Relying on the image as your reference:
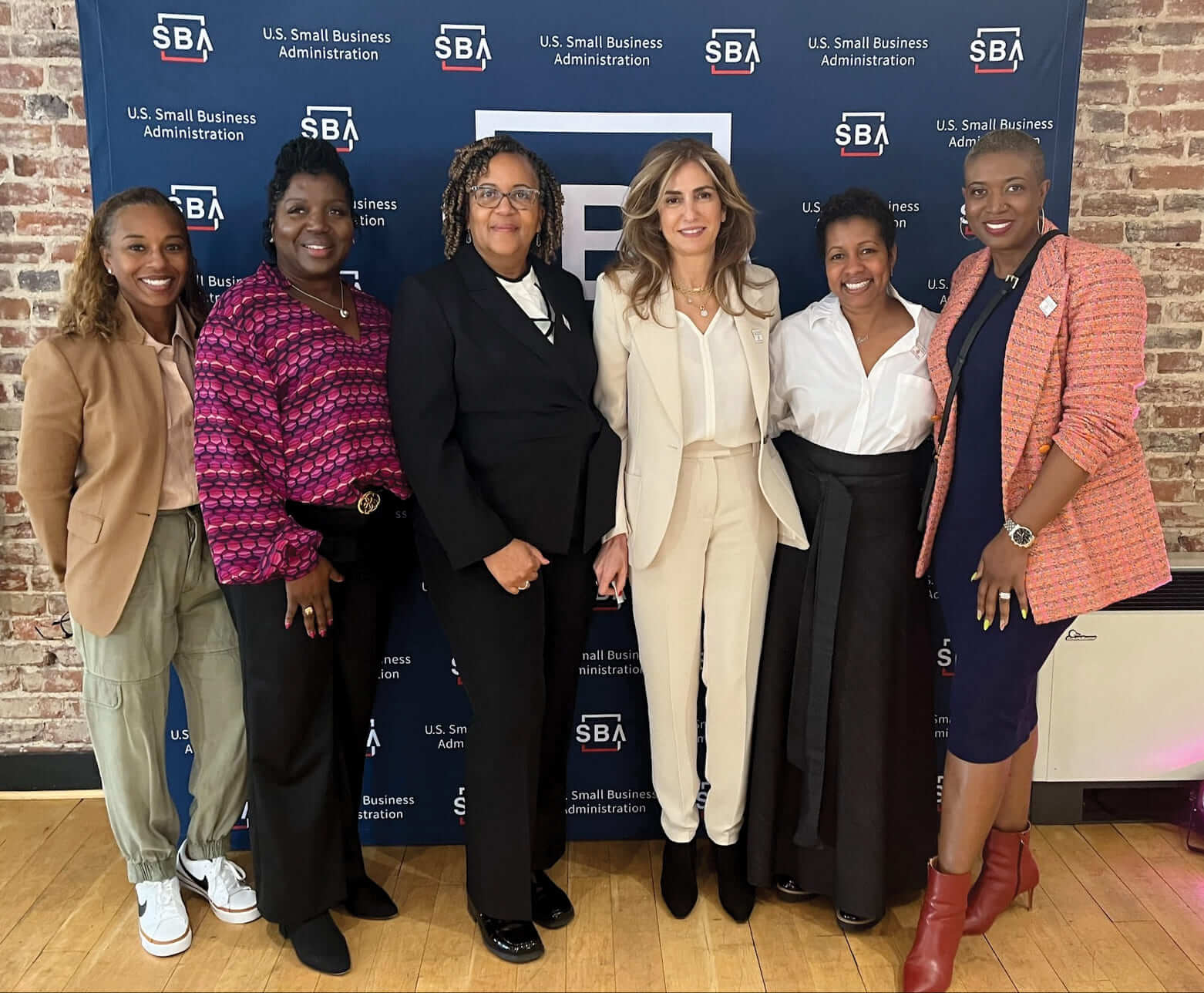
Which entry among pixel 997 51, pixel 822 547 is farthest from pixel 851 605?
pixel 997 51

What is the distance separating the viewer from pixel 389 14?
267cm

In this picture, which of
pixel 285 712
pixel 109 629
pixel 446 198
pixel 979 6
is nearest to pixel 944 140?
pixel 979 6

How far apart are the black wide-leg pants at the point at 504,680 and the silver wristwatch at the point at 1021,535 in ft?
3.25

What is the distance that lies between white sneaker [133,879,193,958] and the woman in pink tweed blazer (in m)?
1.82

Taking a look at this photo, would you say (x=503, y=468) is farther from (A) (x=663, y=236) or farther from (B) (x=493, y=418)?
(A) (x=663, y=236)

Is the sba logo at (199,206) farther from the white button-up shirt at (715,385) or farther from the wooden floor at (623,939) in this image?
the wooden floor at (623,939)

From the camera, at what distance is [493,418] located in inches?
90.0

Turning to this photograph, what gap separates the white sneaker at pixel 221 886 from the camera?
2.58 metres

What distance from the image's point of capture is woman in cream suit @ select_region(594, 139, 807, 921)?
233 cm

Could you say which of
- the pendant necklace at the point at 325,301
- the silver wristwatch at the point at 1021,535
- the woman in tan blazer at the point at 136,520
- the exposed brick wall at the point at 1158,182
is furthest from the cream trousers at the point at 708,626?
the exposed brick wall at the point at 1158,182

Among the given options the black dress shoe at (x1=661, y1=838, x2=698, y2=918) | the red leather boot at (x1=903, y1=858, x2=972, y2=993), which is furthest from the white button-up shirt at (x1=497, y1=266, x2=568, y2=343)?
the red leather boot at (x1=903, y1=858, x2=972, y2=993)

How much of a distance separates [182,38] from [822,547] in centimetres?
221

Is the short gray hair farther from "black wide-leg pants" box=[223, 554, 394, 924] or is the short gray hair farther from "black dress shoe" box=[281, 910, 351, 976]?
"black dress shoe" box=[281, 910, 351, 976]

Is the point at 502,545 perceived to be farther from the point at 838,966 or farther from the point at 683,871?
the point at 838,966
